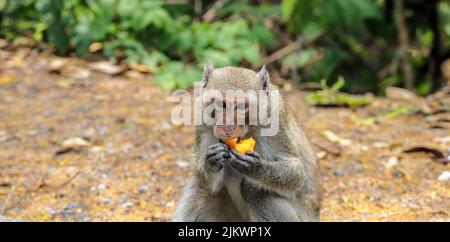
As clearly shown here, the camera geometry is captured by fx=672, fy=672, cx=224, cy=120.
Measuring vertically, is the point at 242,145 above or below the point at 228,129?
below

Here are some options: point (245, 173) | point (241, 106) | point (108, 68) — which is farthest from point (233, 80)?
point (108, 68)

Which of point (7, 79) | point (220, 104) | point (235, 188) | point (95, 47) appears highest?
point (220, 104)

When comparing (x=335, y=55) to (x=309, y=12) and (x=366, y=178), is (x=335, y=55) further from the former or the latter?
(x=366, y=178)

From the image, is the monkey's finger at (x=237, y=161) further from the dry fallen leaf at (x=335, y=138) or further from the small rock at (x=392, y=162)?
the dry fallen leaf at (x=335, y=138)

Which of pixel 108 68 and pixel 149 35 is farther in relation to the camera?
pixel 149 35

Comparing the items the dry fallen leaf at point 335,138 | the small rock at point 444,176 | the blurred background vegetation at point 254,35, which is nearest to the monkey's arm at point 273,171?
the small rock at point 444,176

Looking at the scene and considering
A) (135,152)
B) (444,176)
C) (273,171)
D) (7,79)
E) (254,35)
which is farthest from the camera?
(254,35)

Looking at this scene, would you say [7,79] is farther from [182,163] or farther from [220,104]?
[220,104]
